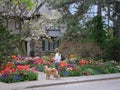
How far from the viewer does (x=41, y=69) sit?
96.7 ft

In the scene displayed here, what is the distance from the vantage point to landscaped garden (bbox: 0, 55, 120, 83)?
23.2 meters

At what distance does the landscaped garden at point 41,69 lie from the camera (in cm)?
2322

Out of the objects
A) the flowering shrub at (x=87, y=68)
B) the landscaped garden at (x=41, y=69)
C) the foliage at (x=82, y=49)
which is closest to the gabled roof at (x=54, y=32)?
the foliage at (x=82, y=49)

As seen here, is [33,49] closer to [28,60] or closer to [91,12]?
[91,12]

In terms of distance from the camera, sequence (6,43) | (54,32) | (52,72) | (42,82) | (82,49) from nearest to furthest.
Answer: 1. (42,82)
2. (52,72)
3. (6,43)
4. (82,49)
5. (54,32)

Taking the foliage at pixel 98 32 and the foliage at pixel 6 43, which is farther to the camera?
the foliage at pixel 98 32

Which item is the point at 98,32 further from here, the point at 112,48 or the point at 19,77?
the point at 19,77

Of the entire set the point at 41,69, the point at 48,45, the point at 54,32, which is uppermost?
the point at 54,32

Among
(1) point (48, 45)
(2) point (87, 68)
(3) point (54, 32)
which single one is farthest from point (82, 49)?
(1) point (48, 45)

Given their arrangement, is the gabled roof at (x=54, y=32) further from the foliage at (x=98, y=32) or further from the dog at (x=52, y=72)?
the dog at (x=52, y=72)

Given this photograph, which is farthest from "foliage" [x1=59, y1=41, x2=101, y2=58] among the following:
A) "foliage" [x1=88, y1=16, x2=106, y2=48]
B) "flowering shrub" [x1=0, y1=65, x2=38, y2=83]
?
"flowering shrub" [x1=0, y1=65, x2=38, y2=83]

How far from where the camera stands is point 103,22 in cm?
3831

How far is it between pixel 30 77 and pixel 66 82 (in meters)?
2.21

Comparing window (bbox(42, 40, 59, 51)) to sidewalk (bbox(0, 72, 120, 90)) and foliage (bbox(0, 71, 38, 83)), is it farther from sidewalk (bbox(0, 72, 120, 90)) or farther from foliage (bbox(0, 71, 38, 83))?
foliage (bbox(0, 71, 38, 83))
